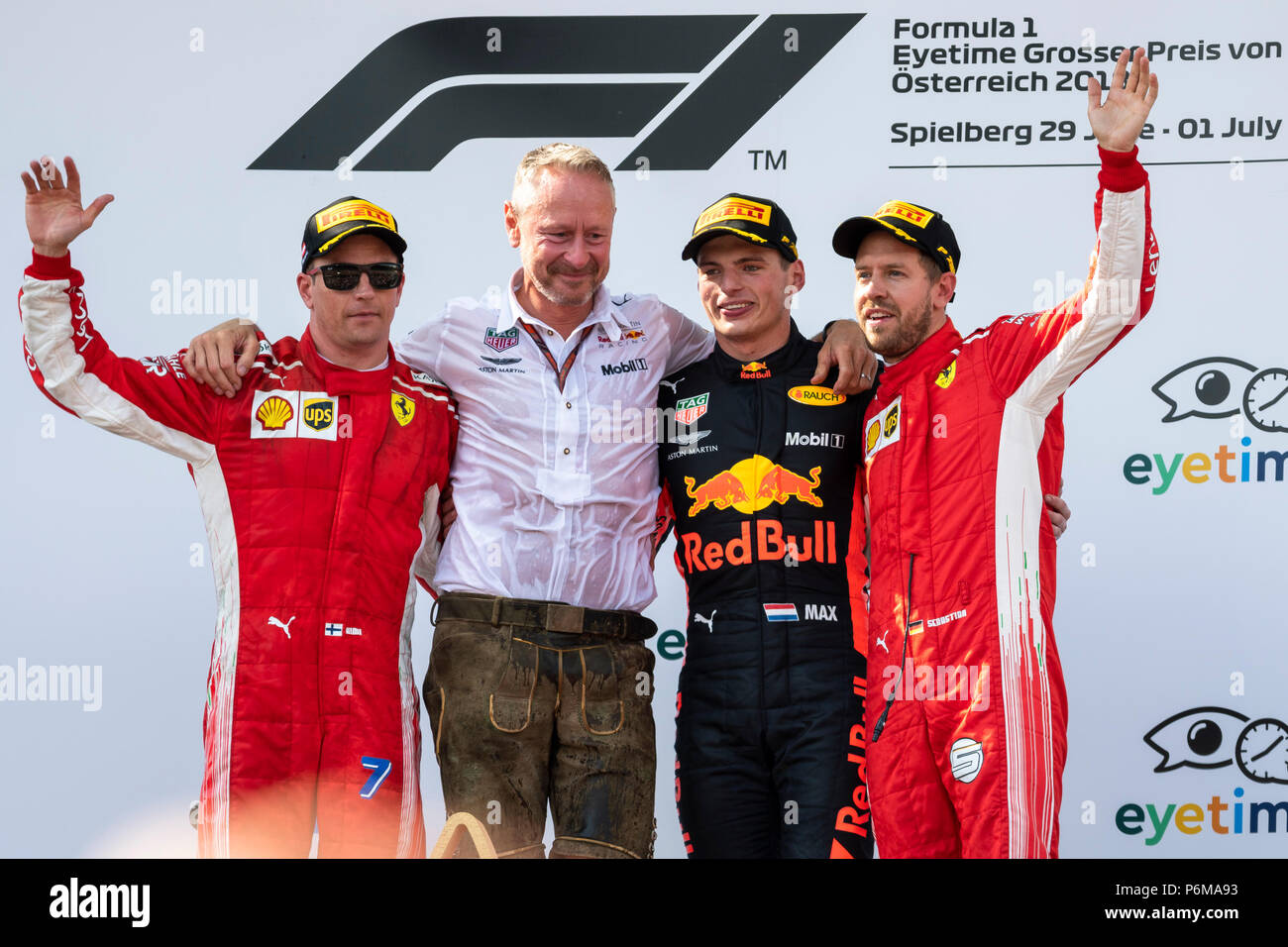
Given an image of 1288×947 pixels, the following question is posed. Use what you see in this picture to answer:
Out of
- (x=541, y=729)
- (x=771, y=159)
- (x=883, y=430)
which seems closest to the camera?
(x=541, y=729)

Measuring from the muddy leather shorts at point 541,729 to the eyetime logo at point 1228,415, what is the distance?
1693mm

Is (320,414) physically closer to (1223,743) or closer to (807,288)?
(807,288)

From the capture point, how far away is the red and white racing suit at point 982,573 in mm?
2467

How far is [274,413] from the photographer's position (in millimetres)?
2803

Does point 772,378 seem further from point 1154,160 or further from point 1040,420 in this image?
point 1154,160

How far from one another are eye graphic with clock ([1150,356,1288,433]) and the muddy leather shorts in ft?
5.93

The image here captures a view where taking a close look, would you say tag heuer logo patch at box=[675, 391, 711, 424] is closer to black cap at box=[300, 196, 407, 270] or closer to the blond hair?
the blond hair

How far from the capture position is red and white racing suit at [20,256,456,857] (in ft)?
8.73

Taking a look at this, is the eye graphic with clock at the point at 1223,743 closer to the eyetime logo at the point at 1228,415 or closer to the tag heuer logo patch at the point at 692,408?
the eyetime logo at the point at 1228,415

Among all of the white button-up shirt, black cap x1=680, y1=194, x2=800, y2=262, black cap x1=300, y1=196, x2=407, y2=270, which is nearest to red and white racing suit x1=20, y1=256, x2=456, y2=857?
the white button-up shirt

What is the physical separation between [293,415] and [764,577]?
1.08 m

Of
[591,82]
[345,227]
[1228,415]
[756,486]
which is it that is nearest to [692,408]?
[756,486]

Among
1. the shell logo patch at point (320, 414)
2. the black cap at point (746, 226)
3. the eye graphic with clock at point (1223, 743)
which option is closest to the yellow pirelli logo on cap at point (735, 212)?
the black cap at point (746, 226)

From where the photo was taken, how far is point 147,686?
360cm
